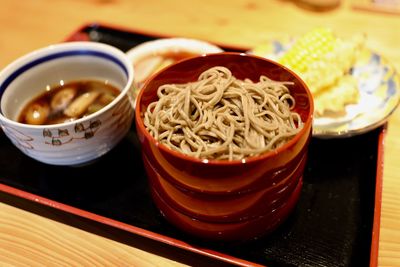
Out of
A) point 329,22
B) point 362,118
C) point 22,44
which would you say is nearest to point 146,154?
point 362,118

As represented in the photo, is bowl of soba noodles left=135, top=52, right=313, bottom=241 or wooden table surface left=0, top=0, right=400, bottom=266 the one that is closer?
bowl of soba noodles left=135, top=52, right=313, bottom=241

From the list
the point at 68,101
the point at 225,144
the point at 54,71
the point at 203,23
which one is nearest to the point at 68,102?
the point at 68,101

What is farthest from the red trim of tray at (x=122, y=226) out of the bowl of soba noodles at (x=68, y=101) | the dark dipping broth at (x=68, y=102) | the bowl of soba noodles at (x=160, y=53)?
the bowl of soba noodles at (x=160, y=53)

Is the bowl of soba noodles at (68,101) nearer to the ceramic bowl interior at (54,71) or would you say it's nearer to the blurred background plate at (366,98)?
the ceramic bowl interior at (54,71)

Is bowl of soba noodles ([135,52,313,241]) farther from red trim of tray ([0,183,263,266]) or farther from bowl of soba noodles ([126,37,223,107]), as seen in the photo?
bowl of soba noodles ([126,37,223,107])

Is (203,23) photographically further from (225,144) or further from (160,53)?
(225,144)

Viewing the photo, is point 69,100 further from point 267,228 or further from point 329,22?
point 329,22

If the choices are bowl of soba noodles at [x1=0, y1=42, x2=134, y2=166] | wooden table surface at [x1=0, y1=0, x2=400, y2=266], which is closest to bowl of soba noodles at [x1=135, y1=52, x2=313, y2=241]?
bowl of soba noodles at [x1=0, y1=42, x2=134, y2=166]

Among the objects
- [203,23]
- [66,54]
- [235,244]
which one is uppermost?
[66,54]
